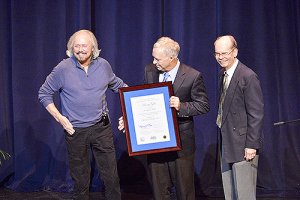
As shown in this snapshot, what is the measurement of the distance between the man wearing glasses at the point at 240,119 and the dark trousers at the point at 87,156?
0.95 meters

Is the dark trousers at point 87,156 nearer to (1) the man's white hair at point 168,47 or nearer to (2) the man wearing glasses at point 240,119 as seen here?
(1) the man's white hair at point 168,47

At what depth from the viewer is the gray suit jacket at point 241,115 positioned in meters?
2.94

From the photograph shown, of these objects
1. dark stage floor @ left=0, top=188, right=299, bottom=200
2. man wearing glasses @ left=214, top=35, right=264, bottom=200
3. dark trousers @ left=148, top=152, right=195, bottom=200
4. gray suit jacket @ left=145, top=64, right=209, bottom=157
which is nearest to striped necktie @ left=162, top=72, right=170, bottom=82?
gray suit jacket @ left=145, top=64, right=209, bottom=157

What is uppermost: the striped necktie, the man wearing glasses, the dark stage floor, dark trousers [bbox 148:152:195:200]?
the striped necktie

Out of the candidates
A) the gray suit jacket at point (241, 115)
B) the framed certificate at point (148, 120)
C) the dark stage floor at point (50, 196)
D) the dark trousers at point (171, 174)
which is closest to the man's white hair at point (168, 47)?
the framed certificate at point (148, 120)

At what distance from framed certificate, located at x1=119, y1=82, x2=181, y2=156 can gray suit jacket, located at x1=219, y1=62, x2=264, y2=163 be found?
1.16 feet

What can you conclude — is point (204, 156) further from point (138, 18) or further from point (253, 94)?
point (253, 94)

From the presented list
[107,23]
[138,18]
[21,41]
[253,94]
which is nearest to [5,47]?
[21,41]

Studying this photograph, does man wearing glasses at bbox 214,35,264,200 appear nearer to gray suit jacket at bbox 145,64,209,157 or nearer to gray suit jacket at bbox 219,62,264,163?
gray suit jacket at bbox 219,62,264,163

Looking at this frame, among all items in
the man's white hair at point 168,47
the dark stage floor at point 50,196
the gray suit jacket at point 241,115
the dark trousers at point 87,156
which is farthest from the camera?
the dark stage floor at point 50,196

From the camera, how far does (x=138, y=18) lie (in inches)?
193

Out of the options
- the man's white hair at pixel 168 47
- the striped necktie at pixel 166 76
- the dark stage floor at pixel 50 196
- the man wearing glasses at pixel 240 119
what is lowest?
the dark stage floor at pixel 50 196

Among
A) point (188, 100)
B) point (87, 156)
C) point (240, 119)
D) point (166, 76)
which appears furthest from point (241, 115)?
point (87, 156)

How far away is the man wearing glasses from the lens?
9.65 feet
